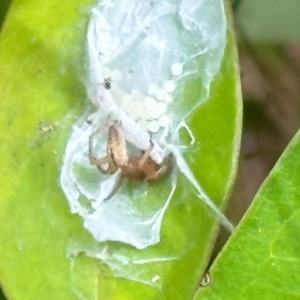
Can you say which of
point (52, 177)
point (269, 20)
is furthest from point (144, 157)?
point (269, 20)

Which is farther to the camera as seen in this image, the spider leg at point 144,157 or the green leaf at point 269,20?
the green leaf at point 269,20

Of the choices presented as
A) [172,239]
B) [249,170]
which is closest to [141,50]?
[172,239]

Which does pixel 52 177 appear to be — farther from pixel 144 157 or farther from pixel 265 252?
pixel 265 252

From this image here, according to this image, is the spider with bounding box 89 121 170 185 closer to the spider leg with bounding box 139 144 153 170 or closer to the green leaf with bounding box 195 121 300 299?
the spider leg with bounding box 139 144 153 170

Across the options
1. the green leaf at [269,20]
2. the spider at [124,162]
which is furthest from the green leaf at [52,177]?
the green leaf at [269,20]

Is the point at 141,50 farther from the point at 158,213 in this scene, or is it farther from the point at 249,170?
the point at 249,170

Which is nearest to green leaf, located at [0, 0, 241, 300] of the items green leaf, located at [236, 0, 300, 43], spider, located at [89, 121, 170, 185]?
spider, located at [89, 121, 170, 185]

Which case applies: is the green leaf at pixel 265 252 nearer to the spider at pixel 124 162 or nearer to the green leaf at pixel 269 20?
the spider at pixel 124 162
